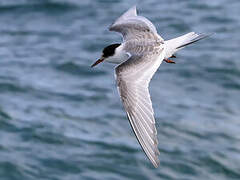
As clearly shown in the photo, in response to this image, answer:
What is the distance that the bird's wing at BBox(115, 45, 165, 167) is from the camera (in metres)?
5.54

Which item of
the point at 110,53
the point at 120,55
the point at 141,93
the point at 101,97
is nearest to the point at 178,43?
the point at 120,55

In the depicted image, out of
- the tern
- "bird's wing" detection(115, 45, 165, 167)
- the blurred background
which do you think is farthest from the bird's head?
the blurred background

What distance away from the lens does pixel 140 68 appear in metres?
6.05

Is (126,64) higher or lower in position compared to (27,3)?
higher

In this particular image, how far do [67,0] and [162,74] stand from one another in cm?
373

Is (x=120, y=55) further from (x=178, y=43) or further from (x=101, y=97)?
(x=101, y=97)

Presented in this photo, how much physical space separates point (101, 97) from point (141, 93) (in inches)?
191

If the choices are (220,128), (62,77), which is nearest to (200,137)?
(220,128)

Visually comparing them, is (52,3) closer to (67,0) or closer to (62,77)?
(67,0)

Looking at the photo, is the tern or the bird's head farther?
the bird's head

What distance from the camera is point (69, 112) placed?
33.8 feet

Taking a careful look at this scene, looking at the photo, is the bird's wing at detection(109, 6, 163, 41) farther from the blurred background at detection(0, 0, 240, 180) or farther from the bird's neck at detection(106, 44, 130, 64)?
the blurred background at detection(0, 0, 240, 180)

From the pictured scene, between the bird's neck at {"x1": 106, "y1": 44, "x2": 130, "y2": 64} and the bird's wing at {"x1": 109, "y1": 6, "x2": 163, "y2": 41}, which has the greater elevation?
the bird's wing at {"x1": 109, "y1": 6, "x2": 163, "y2": 41}

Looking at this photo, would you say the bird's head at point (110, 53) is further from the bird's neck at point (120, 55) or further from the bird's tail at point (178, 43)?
the bird's tail at point (178, 43)
